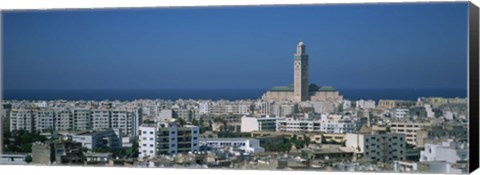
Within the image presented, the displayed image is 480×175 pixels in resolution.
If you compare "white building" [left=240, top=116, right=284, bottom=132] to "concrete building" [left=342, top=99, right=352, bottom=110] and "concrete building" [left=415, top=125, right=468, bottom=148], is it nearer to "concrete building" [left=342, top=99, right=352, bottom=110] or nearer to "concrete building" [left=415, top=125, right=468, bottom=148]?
"concrete building" [left=342, top=99, right=352, bottom=110]

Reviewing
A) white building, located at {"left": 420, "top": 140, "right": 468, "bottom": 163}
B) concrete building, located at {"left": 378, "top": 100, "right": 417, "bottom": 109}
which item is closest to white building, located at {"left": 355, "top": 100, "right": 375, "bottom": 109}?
concrete building, located at {"left": 378, "top": 100, "right": 417, "bottom": 109}

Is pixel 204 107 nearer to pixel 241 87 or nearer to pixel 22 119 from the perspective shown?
pixel 241 87

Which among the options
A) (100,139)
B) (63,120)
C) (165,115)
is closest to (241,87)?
(165,115)

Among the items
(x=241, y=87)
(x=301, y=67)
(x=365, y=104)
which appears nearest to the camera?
(x=365, y=104)

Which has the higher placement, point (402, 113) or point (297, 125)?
point (402, 113)

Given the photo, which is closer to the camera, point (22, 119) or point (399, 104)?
point (399, 104)

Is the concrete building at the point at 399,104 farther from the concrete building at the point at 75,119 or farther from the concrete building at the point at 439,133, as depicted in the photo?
the concrete building at the point at 75,119

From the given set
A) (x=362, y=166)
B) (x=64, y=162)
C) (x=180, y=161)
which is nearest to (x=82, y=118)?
(x=64, y=162)
